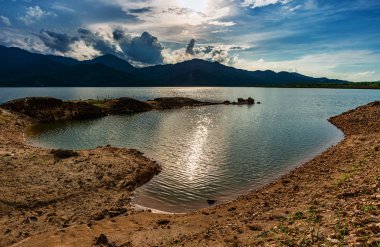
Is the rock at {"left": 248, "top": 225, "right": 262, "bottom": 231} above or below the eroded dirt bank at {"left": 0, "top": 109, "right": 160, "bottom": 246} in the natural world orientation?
above

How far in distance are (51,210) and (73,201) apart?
7.46 feet

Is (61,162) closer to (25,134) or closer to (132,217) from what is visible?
(132,217)

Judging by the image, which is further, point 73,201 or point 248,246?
point 73,201

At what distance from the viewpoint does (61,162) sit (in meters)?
35.5

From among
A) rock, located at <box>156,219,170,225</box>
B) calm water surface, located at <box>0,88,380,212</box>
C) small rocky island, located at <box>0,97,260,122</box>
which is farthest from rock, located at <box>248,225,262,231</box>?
small rocky island, located at <box>0,97,260,122</box>

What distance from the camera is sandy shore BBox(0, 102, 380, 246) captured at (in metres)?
14.7

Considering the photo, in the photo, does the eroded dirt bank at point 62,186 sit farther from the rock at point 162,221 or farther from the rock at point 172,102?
the rock at point 172,102

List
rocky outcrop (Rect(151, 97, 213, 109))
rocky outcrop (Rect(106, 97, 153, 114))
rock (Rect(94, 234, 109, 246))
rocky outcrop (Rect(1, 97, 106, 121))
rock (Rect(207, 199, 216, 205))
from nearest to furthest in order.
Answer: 1. rock (Rect(94, 234, 109, 246))
2. rock (Rect(207, 199, 216, 205))
3. rocky outcrop (Rect(1, 97, 106, 121))
4. rocky outcrop (Rect(106, 97, 153, 114))
5. rocky outcrop (Rect(151, 97, 213, 109))

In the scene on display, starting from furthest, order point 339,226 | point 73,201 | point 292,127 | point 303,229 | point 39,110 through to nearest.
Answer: point 39,110 < point 292,127 < point 73,201 < point 303,229 < point 339,226

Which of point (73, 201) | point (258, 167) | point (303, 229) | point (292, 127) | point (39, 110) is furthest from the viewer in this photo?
point (39, 110)

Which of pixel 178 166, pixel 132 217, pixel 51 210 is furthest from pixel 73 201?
pixel 178 166

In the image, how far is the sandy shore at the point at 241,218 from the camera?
14680mm

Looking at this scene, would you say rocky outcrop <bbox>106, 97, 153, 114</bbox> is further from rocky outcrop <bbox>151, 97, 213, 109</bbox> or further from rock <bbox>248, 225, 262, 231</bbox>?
rock <bbox>248, 225, 262, 231</bbox>

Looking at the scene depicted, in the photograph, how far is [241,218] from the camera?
21031 millimetres
